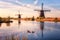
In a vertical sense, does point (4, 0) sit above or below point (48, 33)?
above

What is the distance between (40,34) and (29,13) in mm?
577

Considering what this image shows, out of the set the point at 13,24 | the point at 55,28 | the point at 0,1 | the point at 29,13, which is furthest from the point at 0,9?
the point at 55,28

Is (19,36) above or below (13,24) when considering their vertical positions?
below

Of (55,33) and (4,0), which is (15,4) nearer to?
(4,0)

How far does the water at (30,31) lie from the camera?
358 centimetres

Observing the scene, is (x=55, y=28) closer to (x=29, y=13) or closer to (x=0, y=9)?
(x=29, y=13)

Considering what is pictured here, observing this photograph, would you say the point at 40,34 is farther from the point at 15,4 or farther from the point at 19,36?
the point at 15,4

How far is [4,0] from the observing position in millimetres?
3729

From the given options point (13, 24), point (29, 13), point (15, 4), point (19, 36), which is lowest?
point (19, 36)

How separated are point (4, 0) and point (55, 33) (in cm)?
149

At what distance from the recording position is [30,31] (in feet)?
12.0

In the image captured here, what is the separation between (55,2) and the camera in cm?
372

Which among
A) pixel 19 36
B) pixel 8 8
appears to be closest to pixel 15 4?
pixel 8 8

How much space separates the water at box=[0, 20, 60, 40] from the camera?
3.58 m
